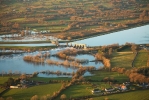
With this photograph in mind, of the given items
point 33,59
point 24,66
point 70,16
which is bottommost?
point 24,66

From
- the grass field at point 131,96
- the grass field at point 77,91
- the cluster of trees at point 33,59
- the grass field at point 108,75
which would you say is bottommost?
the grass field at point 131,96

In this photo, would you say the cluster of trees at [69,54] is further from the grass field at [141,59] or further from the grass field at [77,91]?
the grass field at [77,91]

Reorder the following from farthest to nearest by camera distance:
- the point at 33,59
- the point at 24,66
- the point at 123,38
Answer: the point at 123,38
the point at 33,59
the point at 24,66

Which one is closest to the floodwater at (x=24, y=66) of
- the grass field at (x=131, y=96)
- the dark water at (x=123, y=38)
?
the grass field at (x=131, y=96)

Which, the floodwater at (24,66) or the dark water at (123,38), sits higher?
the dark water at (123,38)

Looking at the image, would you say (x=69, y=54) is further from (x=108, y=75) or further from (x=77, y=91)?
(x=77, y=91)

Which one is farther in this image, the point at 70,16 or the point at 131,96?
the point at 70,16

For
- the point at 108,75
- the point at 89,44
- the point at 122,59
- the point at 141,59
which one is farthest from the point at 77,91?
the point at 89,44

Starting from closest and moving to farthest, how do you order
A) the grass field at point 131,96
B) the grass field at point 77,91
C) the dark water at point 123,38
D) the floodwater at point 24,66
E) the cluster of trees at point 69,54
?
the grass field at point 131,96 < the grass field at point 77,91 < the floodwater at point 24,66 < the cluster of trees at point 69,54 < the dark water at point 123,38
